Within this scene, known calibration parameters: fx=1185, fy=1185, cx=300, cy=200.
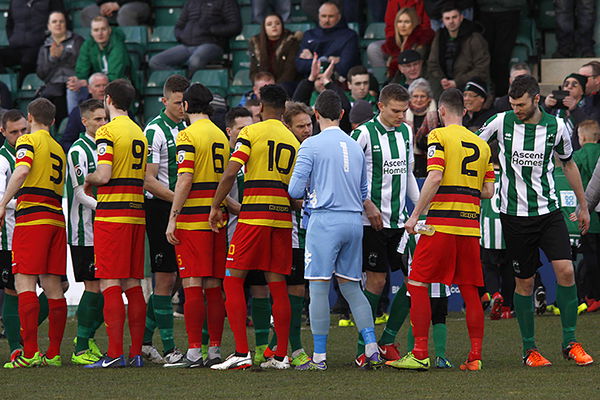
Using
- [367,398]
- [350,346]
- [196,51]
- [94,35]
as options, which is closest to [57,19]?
[94,35]

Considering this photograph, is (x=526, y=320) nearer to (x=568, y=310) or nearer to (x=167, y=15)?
(x=568, y=310)

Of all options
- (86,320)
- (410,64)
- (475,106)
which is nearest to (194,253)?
(86,320)

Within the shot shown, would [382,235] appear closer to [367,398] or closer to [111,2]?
[367,398]

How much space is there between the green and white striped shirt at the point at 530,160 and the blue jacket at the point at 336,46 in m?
6.67

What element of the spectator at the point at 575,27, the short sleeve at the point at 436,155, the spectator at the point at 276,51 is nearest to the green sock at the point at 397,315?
the short sleeve at the point at 436,155

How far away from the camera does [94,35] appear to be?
16.3m

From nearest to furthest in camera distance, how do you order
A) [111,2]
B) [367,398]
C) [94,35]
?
[367,398]
[94,35]
[111,2]

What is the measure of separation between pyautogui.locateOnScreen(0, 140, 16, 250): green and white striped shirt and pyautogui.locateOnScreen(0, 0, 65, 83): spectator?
798 cm

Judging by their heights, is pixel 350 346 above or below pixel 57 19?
below

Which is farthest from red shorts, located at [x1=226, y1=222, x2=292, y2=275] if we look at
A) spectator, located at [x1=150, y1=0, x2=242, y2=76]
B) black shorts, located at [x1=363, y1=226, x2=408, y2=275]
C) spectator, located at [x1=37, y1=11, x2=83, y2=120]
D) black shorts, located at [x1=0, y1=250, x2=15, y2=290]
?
spectator, located at [x1=37, y1=11, x2=83, y2=120]

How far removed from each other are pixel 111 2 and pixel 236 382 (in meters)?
11.5

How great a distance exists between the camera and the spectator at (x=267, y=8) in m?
17.1

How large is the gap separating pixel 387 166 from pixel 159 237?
73.4 inches

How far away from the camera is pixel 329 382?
25.5ft
